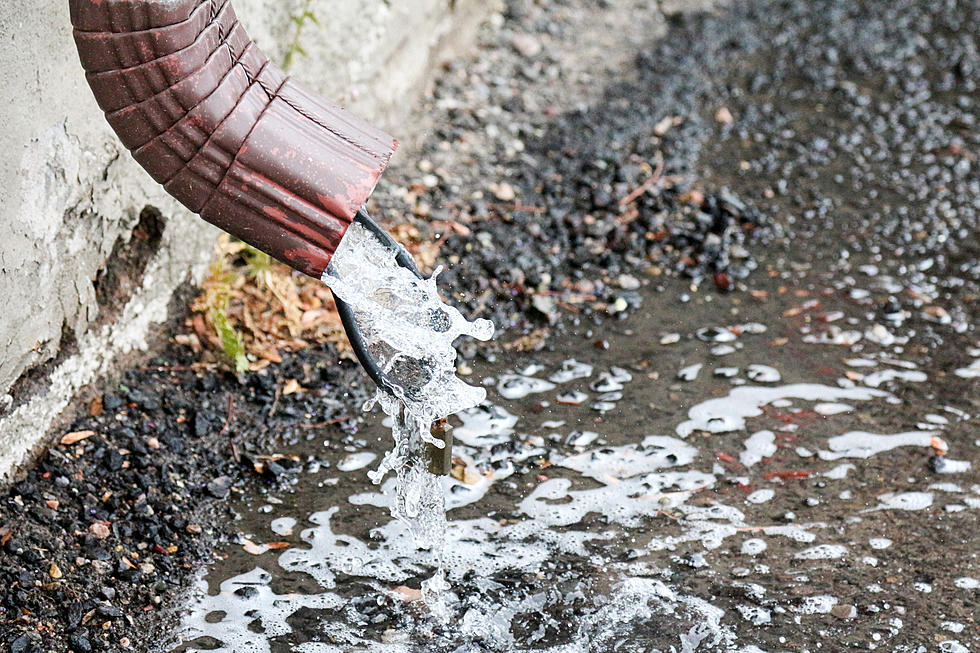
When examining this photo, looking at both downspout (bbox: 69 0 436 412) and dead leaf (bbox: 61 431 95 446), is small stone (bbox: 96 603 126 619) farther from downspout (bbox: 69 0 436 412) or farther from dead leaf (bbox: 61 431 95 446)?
downspout (bbox: 69 0 436 412)

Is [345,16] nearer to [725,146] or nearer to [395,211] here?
[395,211]

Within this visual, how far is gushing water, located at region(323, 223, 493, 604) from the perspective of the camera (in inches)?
99.8

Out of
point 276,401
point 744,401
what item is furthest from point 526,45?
point 276,401

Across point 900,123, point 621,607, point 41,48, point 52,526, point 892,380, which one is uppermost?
point 900,123

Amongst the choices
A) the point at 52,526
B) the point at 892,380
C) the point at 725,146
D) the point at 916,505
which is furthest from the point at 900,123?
the point at 52,526

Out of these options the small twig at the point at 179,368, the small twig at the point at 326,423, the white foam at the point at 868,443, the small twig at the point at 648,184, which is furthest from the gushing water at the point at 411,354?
the small twig at the point at 648,184

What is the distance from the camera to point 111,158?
10.1 ft

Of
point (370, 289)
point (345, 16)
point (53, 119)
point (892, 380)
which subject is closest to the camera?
point (370, 289)

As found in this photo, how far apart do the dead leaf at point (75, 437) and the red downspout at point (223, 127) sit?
1209 millimetres

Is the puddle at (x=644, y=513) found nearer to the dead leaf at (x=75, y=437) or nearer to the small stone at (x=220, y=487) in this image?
the small stone at (x=220, y=487)

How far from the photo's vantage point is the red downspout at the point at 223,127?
81.3 inches

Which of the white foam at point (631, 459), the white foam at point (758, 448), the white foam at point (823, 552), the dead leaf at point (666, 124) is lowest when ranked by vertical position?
the white foam at point (631, 459)

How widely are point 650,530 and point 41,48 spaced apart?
84.7 inches

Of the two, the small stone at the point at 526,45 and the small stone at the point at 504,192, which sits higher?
the small stone at the point at 526,45
